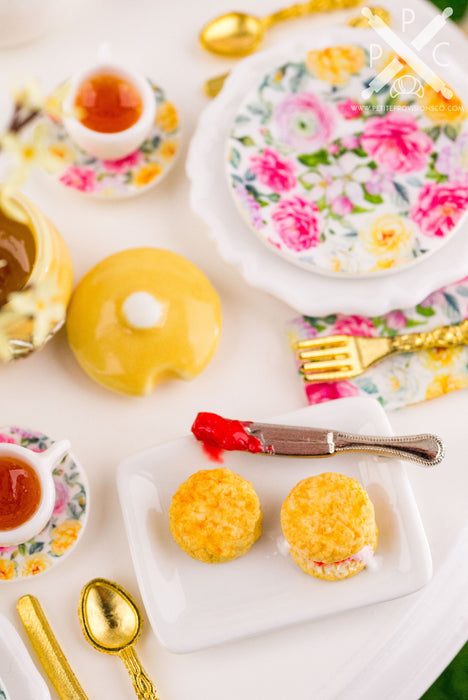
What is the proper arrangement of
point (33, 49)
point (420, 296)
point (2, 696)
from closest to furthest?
point (2, 696), point (420, 296), point (33, 49)

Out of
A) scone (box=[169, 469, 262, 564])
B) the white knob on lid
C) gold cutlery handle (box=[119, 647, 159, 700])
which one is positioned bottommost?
gold cutlery handle (box=[119, 647, 159, 700])

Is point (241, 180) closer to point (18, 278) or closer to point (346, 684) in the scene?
point (18, 278)

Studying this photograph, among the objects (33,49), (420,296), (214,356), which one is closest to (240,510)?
(214,356)

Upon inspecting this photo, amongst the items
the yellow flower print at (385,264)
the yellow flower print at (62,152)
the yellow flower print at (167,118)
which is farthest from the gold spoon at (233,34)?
the yellow flower print at (385,264)

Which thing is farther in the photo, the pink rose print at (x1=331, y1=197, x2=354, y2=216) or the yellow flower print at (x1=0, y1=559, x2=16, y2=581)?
the pink rose print at (x1=331, y1=197, x2=354, y2=216)

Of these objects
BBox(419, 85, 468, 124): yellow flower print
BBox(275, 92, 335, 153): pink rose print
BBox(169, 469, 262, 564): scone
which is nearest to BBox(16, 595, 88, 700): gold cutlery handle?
BBox(169, 469, 262, 564): scone

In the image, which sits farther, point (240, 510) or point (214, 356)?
point (214, 356)

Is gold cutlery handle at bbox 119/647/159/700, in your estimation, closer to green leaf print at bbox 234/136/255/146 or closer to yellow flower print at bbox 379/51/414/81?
green leaf print at bbox 234/136/255/146

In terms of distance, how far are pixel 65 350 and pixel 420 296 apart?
0.41 metres

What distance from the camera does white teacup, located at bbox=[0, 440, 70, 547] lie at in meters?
0.63

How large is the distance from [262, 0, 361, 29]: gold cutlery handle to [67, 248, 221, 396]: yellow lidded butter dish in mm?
395

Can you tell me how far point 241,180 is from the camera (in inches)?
30.6

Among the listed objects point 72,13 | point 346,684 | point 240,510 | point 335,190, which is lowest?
point 346,684

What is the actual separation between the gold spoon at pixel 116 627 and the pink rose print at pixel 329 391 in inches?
11.3
